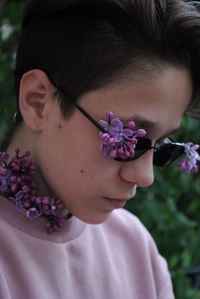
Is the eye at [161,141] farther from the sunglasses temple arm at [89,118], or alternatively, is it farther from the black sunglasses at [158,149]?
the sunglasses temple arm at [89,118]

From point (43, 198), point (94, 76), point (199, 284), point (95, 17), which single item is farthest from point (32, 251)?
point (199, 284)

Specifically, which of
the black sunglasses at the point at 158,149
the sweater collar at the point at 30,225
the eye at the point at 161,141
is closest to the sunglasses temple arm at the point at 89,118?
the black sunglasses at the point at 158,149

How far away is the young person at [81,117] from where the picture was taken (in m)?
1.27

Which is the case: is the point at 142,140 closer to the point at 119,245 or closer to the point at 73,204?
the point at 73,204

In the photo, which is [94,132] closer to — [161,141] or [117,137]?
[117,137]

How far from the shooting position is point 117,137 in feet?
4.12

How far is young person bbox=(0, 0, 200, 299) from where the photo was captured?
1.27 metres

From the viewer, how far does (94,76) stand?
128cm

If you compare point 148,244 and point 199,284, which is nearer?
point 148,244

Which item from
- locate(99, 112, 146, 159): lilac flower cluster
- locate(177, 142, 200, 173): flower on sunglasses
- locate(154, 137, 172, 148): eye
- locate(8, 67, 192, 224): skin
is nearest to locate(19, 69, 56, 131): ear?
locate(8, 67, 192, 224): skin

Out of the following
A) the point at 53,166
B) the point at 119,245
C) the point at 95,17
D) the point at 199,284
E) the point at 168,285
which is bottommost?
the point at 199,284

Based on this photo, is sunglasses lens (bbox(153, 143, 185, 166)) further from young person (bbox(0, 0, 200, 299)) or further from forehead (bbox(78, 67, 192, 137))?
forehead (bbox(78, 67, 192, 137))

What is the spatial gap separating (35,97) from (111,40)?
21cm

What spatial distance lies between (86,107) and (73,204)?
221 mm
